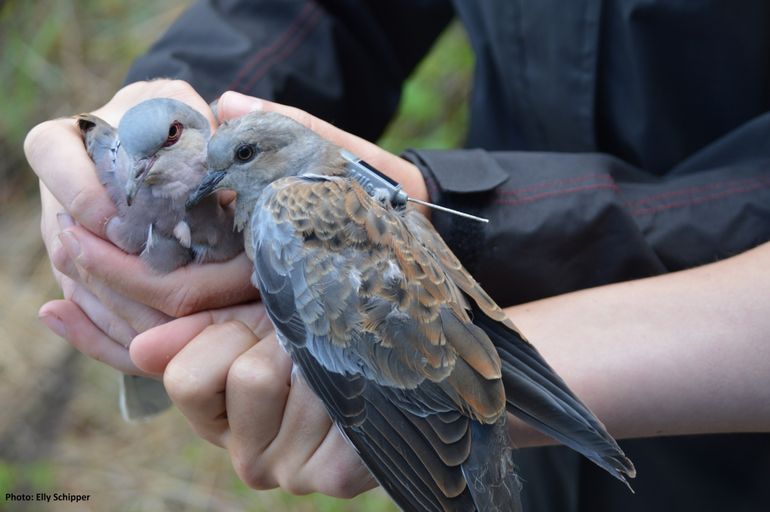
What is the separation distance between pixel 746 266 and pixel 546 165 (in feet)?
2.01

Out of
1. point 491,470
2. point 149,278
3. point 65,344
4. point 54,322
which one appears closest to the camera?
point 491,470

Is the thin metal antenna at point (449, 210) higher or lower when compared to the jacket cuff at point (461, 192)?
higher

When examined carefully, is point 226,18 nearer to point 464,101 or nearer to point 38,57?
point 464,101

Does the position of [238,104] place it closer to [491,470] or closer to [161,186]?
[161,186]

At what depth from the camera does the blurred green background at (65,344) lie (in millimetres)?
5070

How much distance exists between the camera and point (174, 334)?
2.08 m

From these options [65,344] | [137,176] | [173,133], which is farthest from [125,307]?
[65,344]

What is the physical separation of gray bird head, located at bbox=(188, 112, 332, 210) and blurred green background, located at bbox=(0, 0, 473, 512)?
122 inches

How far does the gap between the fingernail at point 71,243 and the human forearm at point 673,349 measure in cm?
118

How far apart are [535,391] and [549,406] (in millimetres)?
47

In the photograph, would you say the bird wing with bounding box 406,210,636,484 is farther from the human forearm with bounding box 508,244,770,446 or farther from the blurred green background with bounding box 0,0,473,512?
the blurred green background with bounding box 0,0,473,512

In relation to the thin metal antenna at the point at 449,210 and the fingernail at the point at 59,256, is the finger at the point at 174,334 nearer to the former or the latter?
the fingernail at the point at 59,256

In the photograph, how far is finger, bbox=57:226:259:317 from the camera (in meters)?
2.09

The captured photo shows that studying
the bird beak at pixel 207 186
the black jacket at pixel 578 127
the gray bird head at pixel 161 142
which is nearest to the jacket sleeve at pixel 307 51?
the black jacket at pixel 578 127
